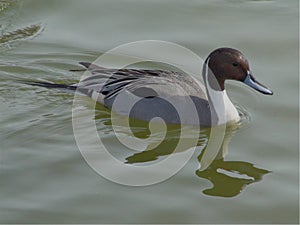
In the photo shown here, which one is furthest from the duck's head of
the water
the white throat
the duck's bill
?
the water

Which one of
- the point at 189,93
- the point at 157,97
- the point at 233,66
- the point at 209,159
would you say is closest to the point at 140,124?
the point at 157,97

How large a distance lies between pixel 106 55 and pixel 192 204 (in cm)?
343

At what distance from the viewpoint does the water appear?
7.10m

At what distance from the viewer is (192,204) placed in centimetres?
716

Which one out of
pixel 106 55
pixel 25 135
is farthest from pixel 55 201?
pixel 106 55

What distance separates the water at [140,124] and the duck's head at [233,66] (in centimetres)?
42

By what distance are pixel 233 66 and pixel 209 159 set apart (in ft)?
3.45

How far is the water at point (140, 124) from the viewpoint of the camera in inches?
280

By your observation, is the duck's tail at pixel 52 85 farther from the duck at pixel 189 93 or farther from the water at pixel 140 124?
the duck at pixel 189 93

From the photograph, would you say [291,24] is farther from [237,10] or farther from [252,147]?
[252,147]

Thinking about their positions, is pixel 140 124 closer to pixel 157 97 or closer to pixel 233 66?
pixel 157 97

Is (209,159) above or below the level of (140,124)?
below

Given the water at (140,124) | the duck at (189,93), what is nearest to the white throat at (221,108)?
the duck at (189,93)

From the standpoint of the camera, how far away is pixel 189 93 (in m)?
8.68
